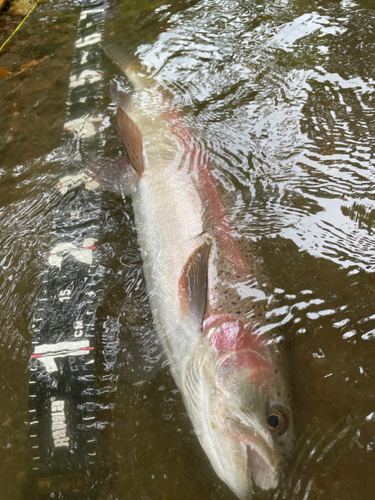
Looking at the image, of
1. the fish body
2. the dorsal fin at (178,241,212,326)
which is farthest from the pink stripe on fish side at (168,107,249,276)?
the dorsal fin at (178,241,212,326)

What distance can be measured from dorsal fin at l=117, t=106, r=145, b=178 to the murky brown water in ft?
1.05

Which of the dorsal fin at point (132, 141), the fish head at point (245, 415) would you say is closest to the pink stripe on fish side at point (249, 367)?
the fish head at point (245, 415)

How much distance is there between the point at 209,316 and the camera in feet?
8.09

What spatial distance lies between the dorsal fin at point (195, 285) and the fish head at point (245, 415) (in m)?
0.21

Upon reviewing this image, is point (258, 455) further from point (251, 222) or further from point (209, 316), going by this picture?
point (251, 222)

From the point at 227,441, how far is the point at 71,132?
3.19 meters

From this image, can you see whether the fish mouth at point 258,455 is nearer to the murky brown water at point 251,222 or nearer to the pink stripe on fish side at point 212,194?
the murky brown water at point 251,222

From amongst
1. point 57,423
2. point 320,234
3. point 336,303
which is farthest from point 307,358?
point 57,423

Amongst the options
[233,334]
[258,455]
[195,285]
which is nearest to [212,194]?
[195,285]

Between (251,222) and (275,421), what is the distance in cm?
135

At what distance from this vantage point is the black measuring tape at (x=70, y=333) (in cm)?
225

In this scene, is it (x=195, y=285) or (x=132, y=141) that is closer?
(x=195, y=285)

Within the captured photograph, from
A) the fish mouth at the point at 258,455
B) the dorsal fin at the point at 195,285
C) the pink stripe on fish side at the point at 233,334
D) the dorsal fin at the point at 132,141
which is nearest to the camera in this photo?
the fish mouth at the point at 258,455

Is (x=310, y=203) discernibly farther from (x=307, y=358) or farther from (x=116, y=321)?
(x=116, y=321)
